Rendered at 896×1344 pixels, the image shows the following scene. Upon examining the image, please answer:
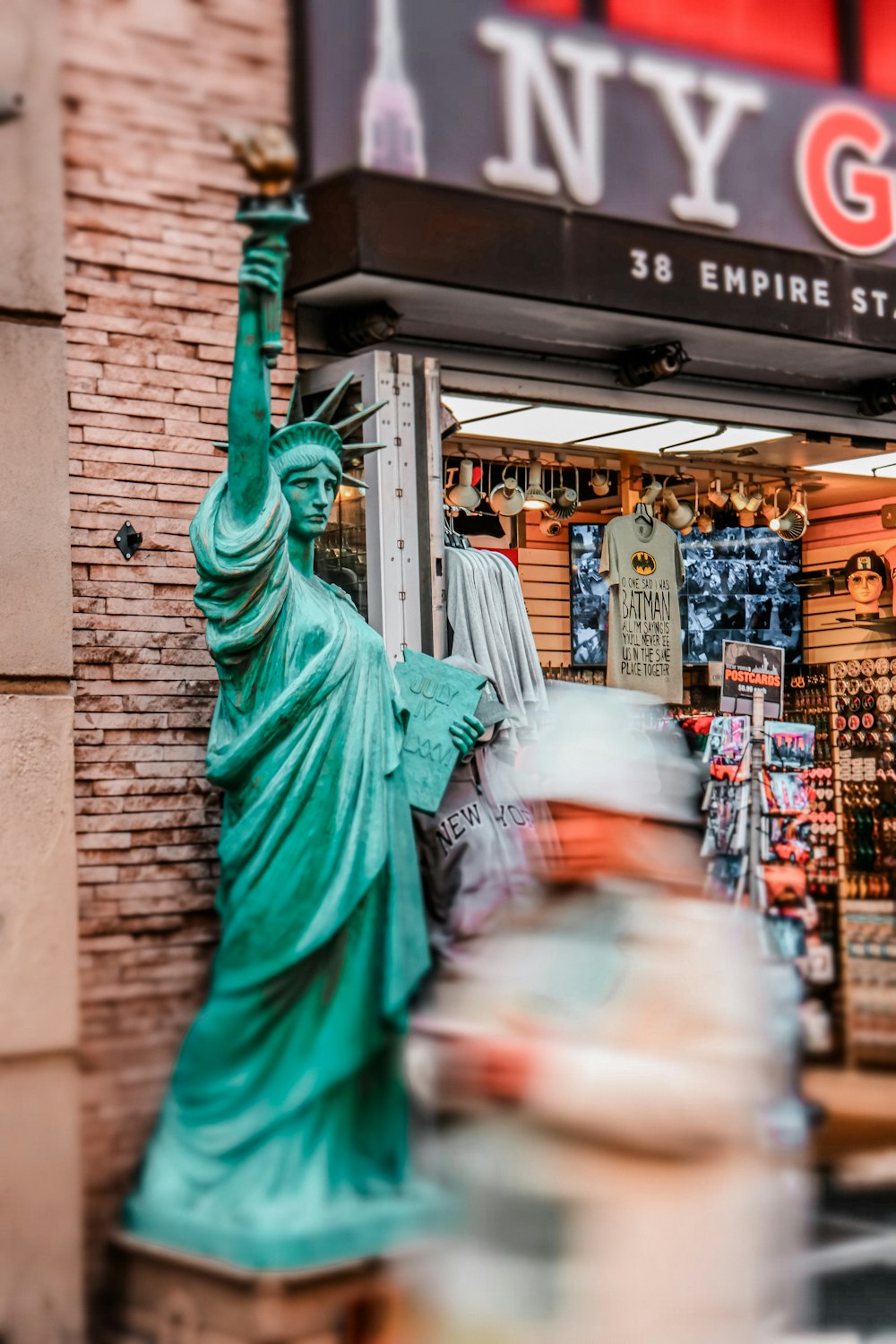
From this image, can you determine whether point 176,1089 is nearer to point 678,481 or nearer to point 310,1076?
point 310,1076

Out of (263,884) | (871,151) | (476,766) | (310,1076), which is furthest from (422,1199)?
(871,151)

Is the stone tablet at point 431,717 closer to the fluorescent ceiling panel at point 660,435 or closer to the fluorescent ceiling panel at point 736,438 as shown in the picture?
the fluorescent ceiling panel at point 660,435

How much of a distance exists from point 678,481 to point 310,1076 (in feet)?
15.2

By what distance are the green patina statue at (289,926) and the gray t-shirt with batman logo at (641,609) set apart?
3165 mm

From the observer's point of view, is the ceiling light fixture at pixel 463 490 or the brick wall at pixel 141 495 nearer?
the brick wall at pixel 141 495

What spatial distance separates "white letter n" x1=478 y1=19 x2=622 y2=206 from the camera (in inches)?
264

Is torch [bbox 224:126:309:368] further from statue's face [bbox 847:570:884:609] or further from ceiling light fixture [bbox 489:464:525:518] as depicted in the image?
statue's face [bbox 847:570:884:609]

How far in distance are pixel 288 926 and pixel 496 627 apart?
198cm

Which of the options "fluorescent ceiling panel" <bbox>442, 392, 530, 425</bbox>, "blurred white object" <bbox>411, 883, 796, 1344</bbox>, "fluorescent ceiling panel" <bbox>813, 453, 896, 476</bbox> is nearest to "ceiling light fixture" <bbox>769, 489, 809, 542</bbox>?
"fluorescent ceiling panel" <bbox>813, 453, 896, 476</bbox>

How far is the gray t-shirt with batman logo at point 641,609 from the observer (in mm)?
8547

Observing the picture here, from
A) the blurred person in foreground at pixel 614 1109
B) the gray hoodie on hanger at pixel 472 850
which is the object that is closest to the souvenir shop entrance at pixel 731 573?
the gray hoodie on hanger at pixel 472 850

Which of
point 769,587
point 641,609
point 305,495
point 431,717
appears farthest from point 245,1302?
point 769,587

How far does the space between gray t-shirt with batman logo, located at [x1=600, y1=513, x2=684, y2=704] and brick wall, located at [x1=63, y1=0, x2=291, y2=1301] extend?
2962 millimetres

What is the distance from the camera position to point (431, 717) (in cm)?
614
